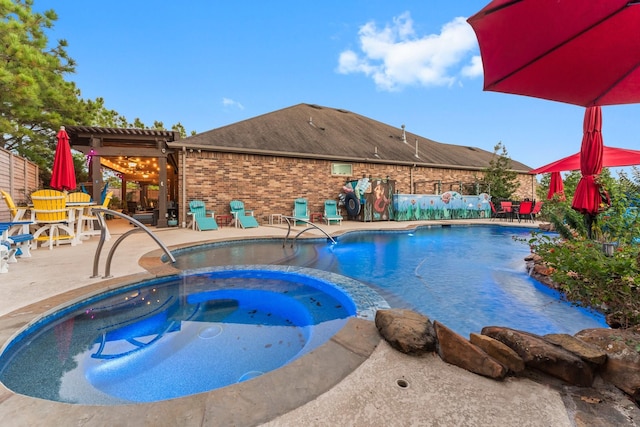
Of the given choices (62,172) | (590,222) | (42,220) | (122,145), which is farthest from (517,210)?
(122,145)

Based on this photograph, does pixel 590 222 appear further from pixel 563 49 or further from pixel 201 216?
pixel 201 216

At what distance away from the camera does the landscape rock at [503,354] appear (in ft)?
5.71

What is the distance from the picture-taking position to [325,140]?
14.4 m

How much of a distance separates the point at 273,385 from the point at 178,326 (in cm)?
197

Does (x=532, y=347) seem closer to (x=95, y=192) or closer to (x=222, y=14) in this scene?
(x=95, y=192)

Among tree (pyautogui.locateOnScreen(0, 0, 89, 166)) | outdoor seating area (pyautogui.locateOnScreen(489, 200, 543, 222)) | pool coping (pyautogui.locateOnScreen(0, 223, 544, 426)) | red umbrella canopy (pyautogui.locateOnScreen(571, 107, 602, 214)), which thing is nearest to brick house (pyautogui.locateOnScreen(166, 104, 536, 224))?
outdoor seating area (pyautogui.locateOnScreen(489, 200, 543, 222))

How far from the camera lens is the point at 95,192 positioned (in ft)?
32.0

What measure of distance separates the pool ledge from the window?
11.7 metres

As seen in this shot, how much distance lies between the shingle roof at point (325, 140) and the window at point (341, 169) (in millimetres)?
397

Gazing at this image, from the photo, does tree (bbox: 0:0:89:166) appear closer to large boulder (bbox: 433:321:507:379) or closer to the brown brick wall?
the brown brick wall

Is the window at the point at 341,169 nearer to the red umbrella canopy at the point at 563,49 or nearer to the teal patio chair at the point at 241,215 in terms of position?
the teal patio chair at the point at 241,215

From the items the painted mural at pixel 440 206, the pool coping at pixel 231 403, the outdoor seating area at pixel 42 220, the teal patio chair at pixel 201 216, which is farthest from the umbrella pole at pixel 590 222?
the teal patio chair at pixel 201 216

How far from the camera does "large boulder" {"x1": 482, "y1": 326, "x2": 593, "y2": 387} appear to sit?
65.8 inches

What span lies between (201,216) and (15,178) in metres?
5.11
